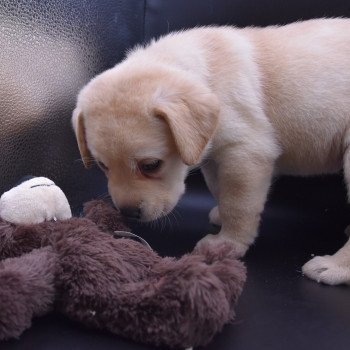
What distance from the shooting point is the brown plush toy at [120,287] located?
3.31 ft

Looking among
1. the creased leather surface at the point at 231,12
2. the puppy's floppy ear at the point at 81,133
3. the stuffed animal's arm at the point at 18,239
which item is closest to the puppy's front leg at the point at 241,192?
the puppy's floppy ear at the point at 81,133

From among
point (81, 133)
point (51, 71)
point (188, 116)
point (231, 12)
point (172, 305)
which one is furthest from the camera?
point (231, 12)

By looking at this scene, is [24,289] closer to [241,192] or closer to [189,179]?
[241,192]

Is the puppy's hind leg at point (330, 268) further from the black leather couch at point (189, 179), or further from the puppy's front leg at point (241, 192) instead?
the puppy's front leg at point (241, 192)

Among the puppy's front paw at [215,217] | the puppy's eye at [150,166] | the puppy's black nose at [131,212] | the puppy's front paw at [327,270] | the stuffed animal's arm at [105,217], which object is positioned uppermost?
the puppy's eye at [150,166]

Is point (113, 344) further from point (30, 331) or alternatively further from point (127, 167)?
point (127, 167)

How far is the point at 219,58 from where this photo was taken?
165 centimetres

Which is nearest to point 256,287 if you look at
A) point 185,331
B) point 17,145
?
point 185,331

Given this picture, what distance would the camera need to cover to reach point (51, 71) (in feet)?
6.01

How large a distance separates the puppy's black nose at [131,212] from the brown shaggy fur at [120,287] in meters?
0.21

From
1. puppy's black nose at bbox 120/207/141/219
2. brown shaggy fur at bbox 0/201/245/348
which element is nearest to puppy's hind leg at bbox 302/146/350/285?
brown shaggy fur at bbox 0/201/245/348

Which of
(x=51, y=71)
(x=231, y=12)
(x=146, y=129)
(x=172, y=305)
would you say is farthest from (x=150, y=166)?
(x=231, y=12)

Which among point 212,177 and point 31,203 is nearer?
point 31,203

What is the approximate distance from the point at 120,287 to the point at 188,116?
0.51m
